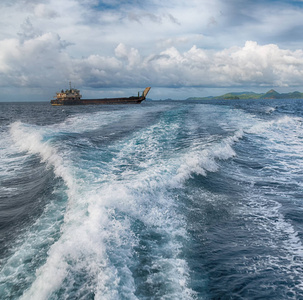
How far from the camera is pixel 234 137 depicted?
63.0ft

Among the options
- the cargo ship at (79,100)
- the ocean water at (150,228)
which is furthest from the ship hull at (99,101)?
the ocean water at (150,228)

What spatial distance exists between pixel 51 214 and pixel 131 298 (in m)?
4.11

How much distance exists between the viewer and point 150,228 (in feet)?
21.1

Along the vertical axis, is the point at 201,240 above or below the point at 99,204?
below

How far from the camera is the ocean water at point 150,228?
4.51 m

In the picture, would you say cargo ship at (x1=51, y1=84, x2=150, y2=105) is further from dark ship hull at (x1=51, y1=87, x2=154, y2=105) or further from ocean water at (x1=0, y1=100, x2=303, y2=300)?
ocean water at (x1=0, y1=100, x2=303, y2=300)

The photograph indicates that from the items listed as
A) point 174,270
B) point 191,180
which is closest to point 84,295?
point 174,270

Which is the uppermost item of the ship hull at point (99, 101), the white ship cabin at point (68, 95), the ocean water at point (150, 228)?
the white ship cabin at point (68, 95)

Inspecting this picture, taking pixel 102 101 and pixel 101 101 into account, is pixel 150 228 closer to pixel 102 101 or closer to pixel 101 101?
pixel 101 101

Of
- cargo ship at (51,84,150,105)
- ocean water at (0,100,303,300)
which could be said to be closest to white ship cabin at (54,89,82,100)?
cargo ship at (51,84,150,105)

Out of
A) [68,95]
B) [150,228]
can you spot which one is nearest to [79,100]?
[68,95]

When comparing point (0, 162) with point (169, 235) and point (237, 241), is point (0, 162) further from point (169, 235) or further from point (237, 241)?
point (237, 241)

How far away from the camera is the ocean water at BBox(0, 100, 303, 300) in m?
4.51

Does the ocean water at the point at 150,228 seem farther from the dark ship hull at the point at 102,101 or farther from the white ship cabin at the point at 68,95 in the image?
the white ship cabin at the point at 68,95
